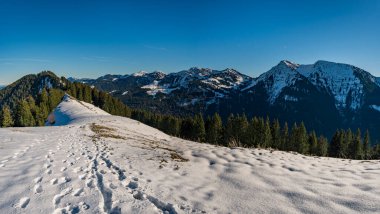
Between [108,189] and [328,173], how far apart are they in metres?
9.01

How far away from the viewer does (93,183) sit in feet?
30.4

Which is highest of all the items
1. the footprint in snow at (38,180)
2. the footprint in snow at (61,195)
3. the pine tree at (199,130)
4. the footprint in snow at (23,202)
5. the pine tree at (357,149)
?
the footprint in snow at (38,180)

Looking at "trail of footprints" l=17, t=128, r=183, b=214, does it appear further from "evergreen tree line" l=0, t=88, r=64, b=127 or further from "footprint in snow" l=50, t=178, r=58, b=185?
"evergreen tree line" l=0, t=88, r=64, b=127

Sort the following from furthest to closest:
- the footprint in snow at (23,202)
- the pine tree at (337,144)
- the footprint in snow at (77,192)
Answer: the pine tree at (337,144) < the footprint in snow at (77,192) < the footprint in snow at (23,202)

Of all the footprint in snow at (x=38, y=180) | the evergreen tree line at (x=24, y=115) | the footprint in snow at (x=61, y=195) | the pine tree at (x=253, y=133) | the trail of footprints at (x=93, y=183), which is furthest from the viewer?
the pine tree at (x=253, y=133)

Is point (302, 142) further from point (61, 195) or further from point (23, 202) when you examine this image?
point (23, 202)

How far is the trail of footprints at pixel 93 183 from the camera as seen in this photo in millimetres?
7227

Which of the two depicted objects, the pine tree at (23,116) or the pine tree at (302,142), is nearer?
the pine tree at (23,116)

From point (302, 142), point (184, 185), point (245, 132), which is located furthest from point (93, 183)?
point (302, 142)

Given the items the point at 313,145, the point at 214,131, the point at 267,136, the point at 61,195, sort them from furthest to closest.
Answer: the point at 313,145, the point at 214,131, the point at 267,136, the point at 61,195

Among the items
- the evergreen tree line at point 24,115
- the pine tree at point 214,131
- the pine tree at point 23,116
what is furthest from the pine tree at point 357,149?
the pine tree at point 23,116

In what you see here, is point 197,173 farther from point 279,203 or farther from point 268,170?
point 279,203

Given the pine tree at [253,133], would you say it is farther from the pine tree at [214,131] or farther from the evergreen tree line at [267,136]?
the pine tree at [214,131]

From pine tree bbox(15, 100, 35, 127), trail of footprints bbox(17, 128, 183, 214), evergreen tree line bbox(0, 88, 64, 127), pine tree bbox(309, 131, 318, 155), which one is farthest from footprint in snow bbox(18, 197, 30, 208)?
pine tree bbox(309, 131, 318, 155)
